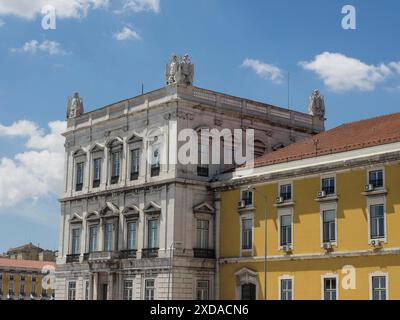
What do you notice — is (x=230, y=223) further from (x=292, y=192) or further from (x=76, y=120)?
(x=76, y=120)

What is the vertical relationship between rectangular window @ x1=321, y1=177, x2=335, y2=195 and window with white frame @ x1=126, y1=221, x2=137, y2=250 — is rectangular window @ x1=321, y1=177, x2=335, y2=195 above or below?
above

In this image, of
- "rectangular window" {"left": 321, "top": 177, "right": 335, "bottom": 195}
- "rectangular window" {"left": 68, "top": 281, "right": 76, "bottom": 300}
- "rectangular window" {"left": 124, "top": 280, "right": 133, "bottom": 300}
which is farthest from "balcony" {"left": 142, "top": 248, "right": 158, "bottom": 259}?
"rectangular window" {"left": 321, "top": 177, "right": 335, "bottom": 195}

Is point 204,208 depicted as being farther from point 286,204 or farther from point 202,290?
point 286,204

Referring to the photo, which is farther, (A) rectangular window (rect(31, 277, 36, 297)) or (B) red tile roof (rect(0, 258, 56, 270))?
(A) rectangular window (rect(31, 277, 36, 297))

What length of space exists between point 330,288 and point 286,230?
15.2 ft

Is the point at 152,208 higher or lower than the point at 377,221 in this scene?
higher

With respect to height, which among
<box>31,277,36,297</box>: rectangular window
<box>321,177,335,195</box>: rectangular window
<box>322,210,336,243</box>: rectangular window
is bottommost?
<box>31,277,36,297</box>: rectangular window

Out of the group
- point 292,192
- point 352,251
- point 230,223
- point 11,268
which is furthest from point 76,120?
point 11,268

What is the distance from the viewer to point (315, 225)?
42250 mm

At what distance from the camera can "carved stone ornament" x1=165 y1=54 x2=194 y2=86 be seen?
50156 millimetres

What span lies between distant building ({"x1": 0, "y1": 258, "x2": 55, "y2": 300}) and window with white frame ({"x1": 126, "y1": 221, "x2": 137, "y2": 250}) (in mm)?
63024

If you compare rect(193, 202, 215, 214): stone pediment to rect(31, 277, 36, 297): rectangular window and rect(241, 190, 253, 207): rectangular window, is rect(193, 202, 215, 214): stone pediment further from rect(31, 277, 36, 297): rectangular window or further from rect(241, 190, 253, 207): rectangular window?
rect(31, 277, 36, 297): rectangular window

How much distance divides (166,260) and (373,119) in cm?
1622

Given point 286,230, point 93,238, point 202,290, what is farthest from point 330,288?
point 93,238
